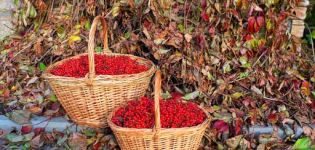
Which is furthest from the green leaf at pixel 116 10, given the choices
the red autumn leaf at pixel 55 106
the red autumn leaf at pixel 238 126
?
the red autumn leaf at pixel 238 126

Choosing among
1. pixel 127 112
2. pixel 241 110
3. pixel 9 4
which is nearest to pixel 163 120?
pixel 127 112

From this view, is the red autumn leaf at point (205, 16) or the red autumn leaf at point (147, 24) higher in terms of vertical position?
the red autumn leaf at point (205, 16)

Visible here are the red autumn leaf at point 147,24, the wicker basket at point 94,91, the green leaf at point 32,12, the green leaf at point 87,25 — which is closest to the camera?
the wicker basket at point 94,91

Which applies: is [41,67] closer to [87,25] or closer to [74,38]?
[74,38]

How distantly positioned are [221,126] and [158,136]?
1.73 feet

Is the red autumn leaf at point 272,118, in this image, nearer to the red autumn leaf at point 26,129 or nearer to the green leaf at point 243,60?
the green leaf at point 243,60

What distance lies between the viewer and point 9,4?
3.14 m

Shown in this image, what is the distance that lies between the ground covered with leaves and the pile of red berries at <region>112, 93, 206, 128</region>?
26 cm

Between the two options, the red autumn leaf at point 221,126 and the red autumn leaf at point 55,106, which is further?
the red autumn leaf at point 55,106

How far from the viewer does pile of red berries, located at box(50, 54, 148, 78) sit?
214 cm

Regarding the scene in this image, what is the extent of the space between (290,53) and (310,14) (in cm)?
102

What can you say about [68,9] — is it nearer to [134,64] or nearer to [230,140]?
[134,64]

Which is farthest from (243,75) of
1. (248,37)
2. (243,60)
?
(248,37)

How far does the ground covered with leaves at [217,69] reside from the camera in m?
2.26
